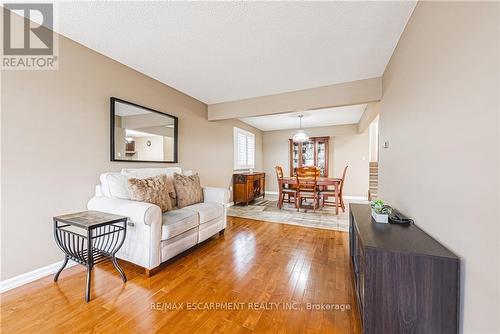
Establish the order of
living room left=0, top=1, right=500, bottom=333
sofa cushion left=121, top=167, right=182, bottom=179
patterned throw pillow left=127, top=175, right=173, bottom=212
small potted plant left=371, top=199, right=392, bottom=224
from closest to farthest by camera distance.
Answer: living room left=0, top=1, right=500, bottom=333, small potted plant left=371, top=199, right=392, bottom=224, patterned throw pillow left=127, top=175, right=173, bottom=212, sofa cushion left=121, top=167, right=182, bottom=179

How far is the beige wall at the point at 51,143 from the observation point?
5.46ft

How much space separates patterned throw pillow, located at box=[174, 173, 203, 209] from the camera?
261cm

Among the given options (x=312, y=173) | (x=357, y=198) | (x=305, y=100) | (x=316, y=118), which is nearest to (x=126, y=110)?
(x=305, y=100)

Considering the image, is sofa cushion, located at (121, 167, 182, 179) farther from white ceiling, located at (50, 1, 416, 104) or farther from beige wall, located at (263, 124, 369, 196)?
beige wall, located at (263, 124, 369, 196)

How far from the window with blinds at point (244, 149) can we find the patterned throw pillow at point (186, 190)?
2454 mm

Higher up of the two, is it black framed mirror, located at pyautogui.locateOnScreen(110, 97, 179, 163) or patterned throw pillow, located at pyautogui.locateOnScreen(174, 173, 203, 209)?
black framed mirror, located at pyautogui.locateOnScreen(110, 97, 179, 163)

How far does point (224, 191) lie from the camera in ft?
9.61

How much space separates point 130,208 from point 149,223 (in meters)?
0.25

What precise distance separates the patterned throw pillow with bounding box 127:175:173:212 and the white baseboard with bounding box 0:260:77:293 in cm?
95

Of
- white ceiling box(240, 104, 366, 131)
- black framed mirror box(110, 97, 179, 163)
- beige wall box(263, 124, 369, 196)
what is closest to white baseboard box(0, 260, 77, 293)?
black framed mirror box(110, 97, 179, 163)

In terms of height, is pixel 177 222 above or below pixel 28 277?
above

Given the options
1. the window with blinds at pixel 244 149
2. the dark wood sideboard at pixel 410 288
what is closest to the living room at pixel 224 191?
the dark wood sideboard at pixel 410 288

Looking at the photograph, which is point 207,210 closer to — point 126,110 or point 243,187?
point 126,110

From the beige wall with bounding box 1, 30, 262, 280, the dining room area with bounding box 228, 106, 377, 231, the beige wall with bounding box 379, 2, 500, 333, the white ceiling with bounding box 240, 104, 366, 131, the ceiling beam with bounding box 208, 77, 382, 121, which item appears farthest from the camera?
the white ceiling with bounding box 240, 104, 366, 131
